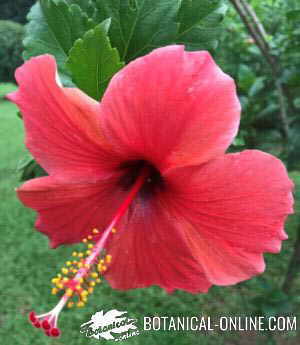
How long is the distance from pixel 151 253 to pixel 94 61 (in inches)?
11.7

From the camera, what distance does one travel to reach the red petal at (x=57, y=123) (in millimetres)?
573

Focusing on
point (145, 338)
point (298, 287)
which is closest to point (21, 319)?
point (145, 338)

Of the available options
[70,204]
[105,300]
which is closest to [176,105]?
[70,204]

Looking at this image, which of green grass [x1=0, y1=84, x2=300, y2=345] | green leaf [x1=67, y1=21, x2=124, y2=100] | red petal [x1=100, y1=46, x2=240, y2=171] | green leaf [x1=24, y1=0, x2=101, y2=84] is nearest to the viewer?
red petal [x1=100, y1=46, x2=240, y2=171]

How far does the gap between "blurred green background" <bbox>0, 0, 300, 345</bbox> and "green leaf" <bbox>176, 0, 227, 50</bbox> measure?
73cm

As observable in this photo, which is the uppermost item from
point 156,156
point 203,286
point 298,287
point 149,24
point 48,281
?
point 149,24

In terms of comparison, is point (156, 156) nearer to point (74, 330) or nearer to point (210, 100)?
point (210, 100)

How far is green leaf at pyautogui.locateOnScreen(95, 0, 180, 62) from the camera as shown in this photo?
29.2 inches

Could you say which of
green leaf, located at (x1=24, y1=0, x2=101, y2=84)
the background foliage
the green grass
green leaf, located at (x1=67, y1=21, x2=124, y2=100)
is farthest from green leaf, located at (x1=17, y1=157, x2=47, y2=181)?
the background foliage

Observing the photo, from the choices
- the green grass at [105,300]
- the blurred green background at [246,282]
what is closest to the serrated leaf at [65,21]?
the blurred green background at [246,282]

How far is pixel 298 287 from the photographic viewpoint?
10.0ft

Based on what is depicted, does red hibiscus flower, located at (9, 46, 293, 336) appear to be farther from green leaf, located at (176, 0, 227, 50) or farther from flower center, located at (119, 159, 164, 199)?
green leaf, located at (176, 0, 227, 50)

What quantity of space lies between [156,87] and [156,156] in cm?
13

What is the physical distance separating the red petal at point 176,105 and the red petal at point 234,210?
1.4 inches
